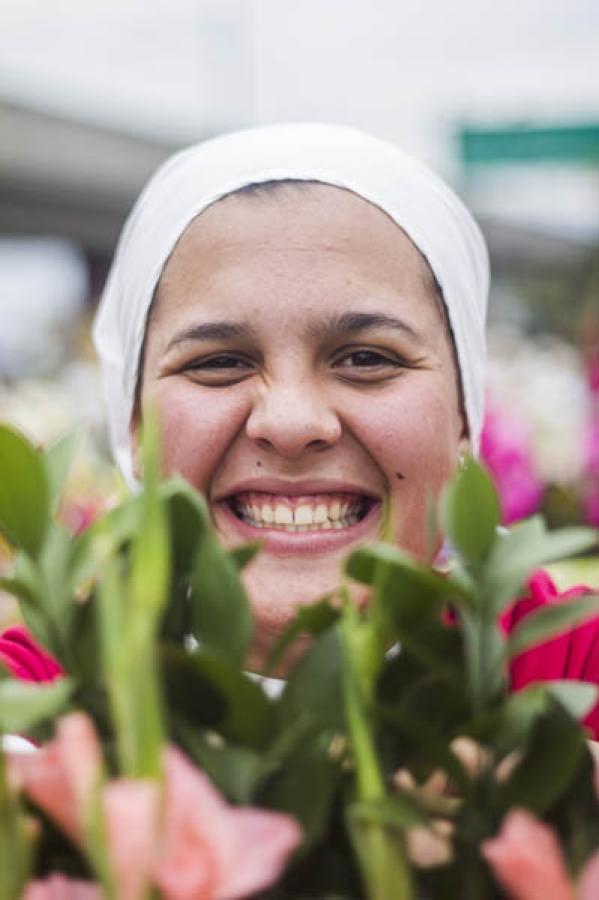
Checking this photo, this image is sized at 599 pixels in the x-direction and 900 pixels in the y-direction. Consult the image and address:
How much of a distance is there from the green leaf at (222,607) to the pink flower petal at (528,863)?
0.14 m

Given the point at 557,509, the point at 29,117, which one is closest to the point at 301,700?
the point at 557,509

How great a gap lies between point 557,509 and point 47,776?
2.57 meters

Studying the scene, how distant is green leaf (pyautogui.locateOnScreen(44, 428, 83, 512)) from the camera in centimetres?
64

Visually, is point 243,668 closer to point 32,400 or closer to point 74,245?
point 32,400

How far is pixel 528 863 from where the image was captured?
527mm

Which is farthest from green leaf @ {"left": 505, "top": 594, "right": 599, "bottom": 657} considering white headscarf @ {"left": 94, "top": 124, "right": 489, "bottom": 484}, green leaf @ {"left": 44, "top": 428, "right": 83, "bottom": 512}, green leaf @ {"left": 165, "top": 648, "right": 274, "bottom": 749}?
white headscarf @ {"left": 94, "top": 124, "right": 489, "bottom": 484}

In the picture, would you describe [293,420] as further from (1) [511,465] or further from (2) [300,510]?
(1) [511,465]

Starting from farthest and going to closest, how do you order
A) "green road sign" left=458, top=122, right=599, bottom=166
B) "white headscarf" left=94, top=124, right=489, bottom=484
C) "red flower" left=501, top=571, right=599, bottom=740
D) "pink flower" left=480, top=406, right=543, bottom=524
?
"green road sign" left=458, top=122, right=599, bottom=166 < "pink flower" left=480, top=406, right=543, bottom=524 < "red flower" left=501, top=571, right=599, bottom=740 < "white headscarf" left=94, top=124, right=489, bottom=484

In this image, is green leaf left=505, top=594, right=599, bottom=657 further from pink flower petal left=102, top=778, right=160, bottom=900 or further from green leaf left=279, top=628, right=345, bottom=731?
pink flower petal left=102, top=778, right=160, bottom=900

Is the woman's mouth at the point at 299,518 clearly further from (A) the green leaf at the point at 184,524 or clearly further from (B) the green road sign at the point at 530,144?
(B) the green road sign at the point at 530,144

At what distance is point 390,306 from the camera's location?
1329mm

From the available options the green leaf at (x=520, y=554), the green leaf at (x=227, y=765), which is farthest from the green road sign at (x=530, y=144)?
the green leaf at (x=227, y=765)

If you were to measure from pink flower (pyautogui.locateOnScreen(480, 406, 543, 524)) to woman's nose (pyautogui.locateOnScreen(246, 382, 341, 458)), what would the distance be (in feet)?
5.42

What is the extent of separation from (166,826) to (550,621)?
21 centimetres
